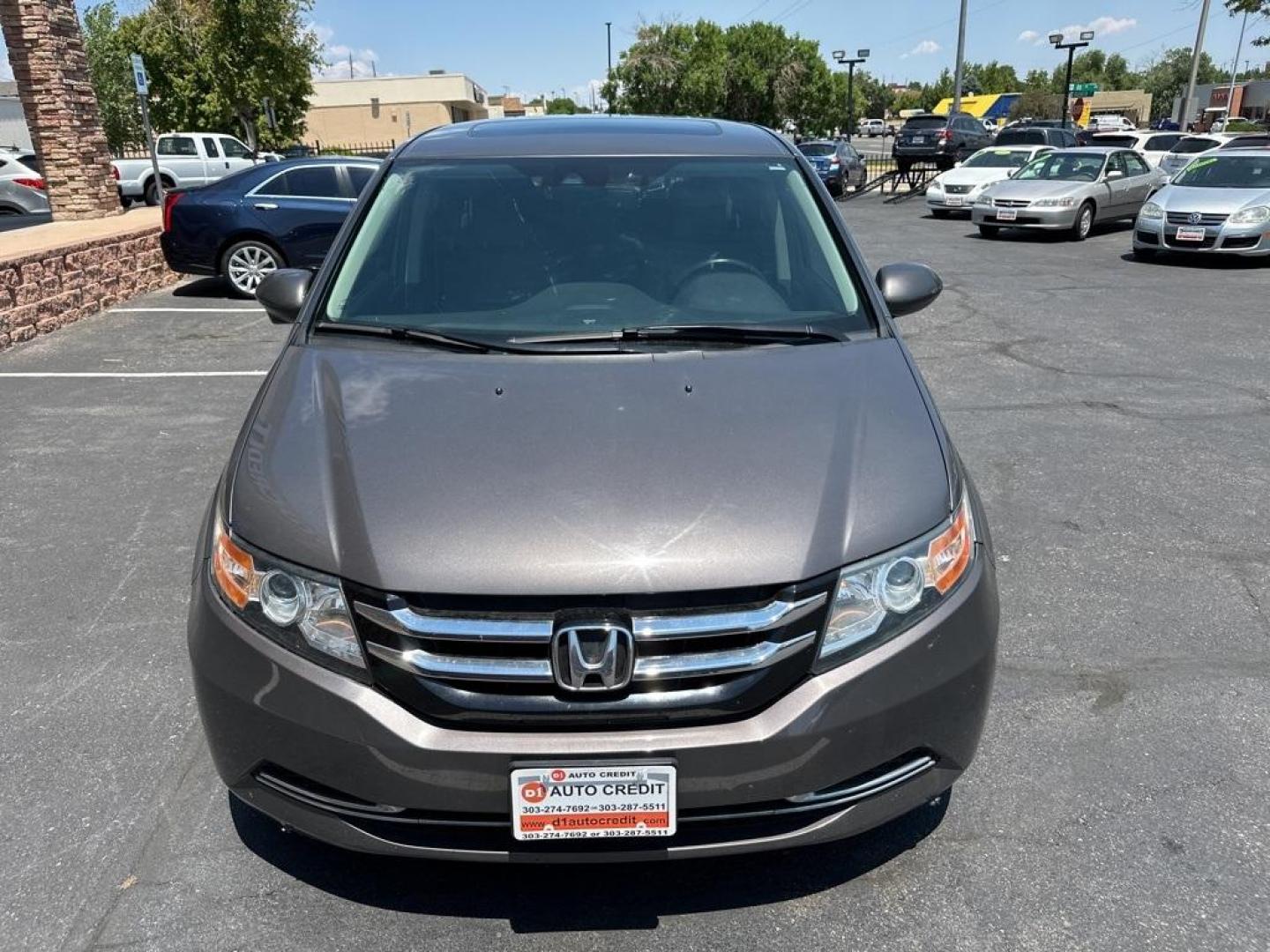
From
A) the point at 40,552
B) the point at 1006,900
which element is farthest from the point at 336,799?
the point at 40,552

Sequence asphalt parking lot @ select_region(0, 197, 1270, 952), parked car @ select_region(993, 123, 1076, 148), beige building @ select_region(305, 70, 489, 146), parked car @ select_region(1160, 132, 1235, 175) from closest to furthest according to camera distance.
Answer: asphalt parking lot @ select_region(0, 197, 1270, 952) < parked car @ select_region(1160, 132, 1235, 175) < parked car @ select_region(993, 123, 1076, 148) < beige building @ select_region(305, 70, 489, 146)

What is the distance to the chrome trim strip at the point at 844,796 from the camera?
83.6 inches

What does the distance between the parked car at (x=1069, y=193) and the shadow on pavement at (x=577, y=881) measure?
15.9 meters

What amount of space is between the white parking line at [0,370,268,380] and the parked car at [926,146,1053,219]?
1563cm

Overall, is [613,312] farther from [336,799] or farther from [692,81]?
[692,81]

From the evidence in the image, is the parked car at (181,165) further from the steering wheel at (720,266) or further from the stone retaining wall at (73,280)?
the steering wheel at (720,266)

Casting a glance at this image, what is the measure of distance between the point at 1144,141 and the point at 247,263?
24194 millimetres

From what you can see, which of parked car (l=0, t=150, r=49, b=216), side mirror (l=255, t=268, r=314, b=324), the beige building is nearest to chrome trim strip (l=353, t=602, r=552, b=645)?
side mirror (l=255, t=268, r=314, b=324)

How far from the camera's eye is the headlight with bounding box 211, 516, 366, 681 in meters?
2.12

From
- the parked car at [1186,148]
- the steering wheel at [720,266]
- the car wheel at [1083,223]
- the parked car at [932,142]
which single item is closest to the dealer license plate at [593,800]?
the steering wheel at [720,266]

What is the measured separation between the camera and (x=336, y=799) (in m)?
2.17

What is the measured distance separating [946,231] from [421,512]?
1801 cm

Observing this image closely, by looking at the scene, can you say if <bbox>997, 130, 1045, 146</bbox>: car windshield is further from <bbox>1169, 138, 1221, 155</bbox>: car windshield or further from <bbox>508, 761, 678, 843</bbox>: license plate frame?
<bbox>508, 761, 678, 843</bbox>: license plate frame

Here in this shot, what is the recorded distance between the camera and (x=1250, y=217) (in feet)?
43.4
